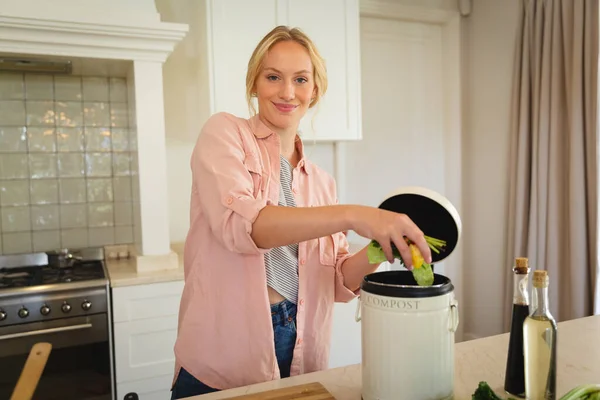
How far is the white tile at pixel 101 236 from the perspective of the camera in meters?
2.56

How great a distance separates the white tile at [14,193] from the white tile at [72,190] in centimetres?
15

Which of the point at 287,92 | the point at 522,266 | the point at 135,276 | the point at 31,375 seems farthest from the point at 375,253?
the point at 135,276

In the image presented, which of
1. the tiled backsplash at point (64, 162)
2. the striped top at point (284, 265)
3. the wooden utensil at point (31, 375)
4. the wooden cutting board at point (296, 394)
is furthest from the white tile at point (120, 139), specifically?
the wooden cutting board at point (296, 394)

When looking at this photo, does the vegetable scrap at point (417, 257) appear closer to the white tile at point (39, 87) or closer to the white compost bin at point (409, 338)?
the white compost bin at point (409, 338)

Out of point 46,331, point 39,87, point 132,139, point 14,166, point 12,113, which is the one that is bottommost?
point 46,331

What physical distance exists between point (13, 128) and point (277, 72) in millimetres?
1802

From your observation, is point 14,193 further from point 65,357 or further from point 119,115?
point 65,357

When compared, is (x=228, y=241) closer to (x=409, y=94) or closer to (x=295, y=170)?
(x=295, y=170)

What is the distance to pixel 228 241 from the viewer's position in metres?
0.93

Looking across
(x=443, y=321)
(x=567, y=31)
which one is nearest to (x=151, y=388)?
(x=443, y=321)

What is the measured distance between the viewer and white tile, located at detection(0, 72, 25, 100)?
238cm

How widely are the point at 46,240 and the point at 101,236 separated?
0.81 feet

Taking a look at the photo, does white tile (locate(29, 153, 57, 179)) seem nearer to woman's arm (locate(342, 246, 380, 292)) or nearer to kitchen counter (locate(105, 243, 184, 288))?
kitchen counter (locate(105, 243, 184, 288))

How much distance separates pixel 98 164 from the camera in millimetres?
2551
